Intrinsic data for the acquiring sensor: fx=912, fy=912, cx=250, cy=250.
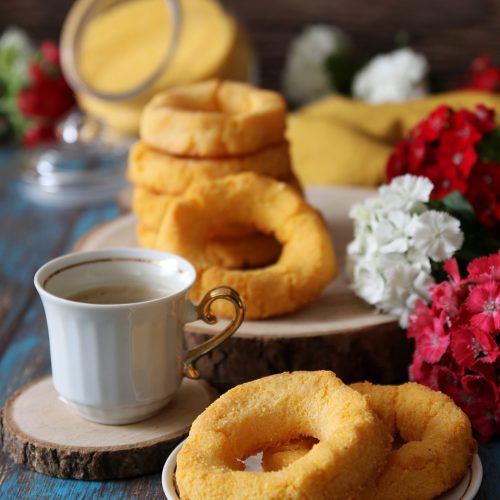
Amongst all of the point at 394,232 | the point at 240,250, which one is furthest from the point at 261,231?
the point at 394,232

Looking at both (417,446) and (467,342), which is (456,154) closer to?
(467,342)

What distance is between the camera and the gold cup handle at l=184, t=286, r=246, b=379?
3.85 feet

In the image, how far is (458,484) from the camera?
3.31 feet

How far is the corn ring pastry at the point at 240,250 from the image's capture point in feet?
4.99

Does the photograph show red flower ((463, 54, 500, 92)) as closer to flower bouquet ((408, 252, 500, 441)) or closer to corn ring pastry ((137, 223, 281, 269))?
corn ring pastry ((137, 223, 281, 269))

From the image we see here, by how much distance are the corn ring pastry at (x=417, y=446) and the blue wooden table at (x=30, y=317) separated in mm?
110

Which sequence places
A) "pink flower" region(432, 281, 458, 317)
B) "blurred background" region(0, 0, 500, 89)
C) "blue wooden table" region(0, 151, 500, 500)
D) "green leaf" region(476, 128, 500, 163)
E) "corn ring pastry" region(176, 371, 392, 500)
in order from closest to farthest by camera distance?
"corn ring pastry" region(176, 371, 392, 500), "blue wooden table" region(0, 151, 500, 500), "pink flower" region(432, 281, 458, 317), "green leaf" region(476, 128, 500, 163), "blurred background" region(0, 0, 500, 89)

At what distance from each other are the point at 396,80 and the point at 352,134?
23.8 inches

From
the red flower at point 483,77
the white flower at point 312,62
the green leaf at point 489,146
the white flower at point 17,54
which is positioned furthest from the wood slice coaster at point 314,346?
the white flower at point 17,54

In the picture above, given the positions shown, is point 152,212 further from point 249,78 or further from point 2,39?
point 2,39

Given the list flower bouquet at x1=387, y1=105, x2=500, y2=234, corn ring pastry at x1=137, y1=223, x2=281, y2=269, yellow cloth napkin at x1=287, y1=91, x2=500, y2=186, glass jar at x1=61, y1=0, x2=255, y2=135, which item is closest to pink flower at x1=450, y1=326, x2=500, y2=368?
flower bouquet at x1=387, y1=105, x2=500, y2=234

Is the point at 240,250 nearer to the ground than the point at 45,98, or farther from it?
farther from it

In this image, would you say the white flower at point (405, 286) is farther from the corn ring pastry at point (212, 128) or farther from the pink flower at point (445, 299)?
the corn ring pastry at point (212, 128)

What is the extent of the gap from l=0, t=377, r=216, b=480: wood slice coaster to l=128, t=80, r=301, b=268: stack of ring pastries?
33 centimetres
